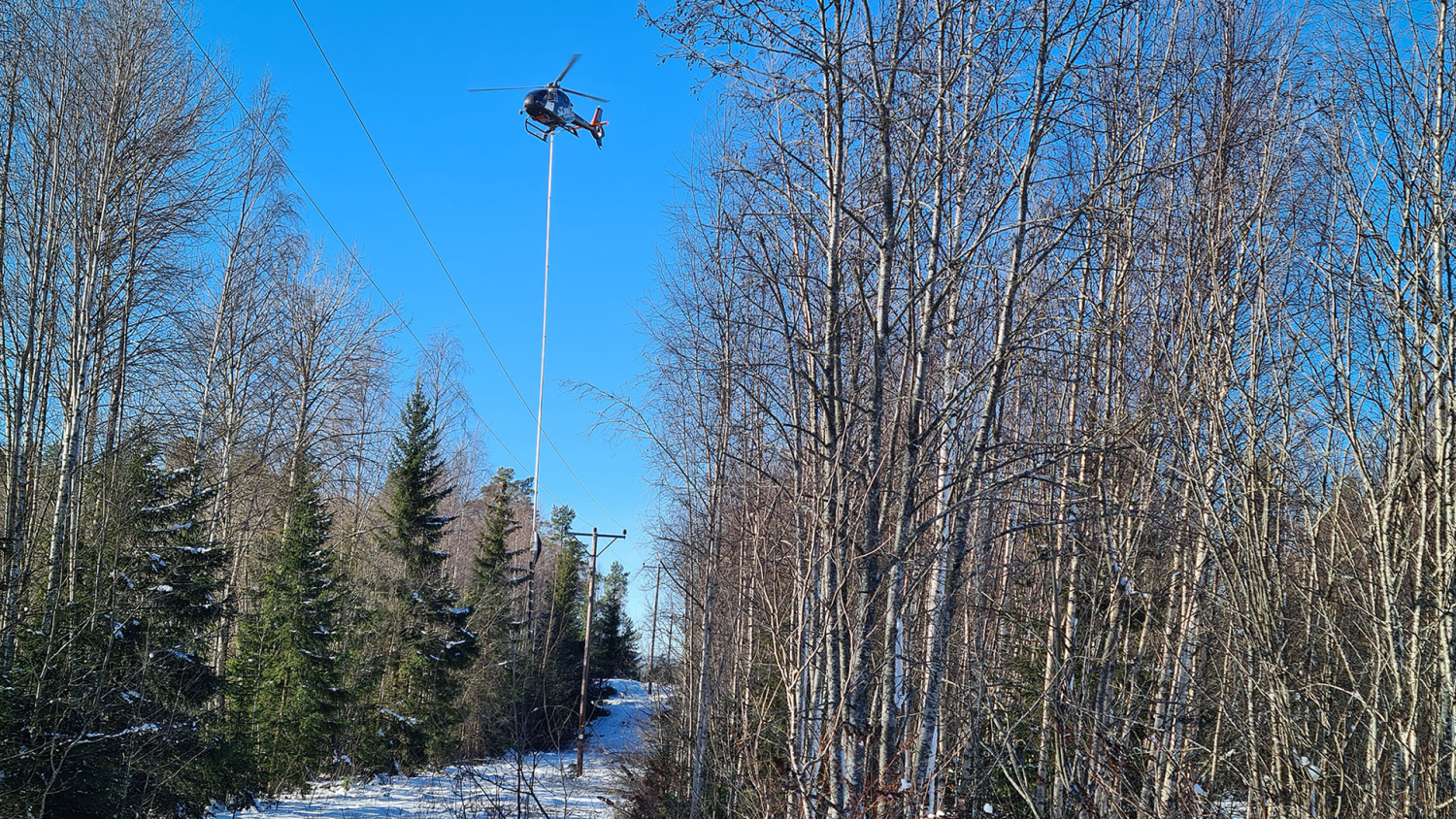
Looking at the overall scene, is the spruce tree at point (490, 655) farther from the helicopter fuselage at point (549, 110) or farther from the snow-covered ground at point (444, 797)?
the helicopter fuselage at point (549, 110)

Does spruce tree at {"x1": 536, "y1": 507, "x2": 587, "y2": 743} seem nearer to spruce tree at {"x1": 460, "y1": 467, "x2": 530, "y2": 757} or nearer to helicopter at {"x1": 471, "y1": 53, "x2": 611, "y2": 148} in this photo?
spruce tree at {"x1": 460, "y1": 467, "x2": 530, "y2": 757}

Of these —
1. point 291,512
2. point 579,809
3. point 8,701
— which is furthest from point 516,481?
point 8,701

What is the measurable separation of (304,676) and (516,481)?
107ft

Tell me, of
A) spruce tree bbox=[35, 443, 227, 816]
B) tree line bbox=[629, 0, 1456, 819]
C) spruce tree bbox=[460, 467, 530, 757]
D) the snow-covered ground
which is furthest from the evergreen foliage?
spruce tree bbox=[460, 467, 530, 757]

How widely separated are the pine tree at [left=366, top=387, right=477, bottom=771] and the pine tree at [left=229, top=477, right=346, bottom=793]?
11.0 ft

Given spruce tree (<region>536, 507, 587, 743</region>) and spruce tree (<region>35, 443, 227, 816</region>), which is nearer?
spruce tree (<region>35, 443, 227, 816</region>)

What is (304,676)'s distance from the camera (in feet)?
54.0

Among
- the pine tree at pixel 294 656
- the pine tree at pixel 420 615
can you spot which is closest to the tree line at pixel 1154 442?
the pine tree at pixel 294 656

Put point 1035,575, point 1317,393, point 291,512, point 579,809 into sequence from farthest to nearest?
1. point 291,512
2. point 579,809
3. point 1035,575
4. point 1317,393

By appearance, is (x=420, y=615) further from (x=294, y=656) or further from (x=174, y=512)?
(x=174, y=512)

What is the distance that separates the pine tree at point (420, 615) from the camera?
66.9 ft

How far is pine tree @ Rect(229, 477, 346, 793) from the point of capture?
52.3ft

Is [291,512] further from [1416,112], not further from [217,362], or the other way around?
[1416,112]

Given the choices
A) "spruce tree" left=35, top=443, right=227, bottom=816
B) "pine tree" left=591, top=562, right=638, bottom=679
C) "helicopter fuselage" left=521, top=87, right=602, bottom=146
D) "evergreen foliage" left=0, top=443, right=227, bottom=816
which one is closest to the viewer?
"evergreen foliage" left=0, top=443, right=227, bottom=816
